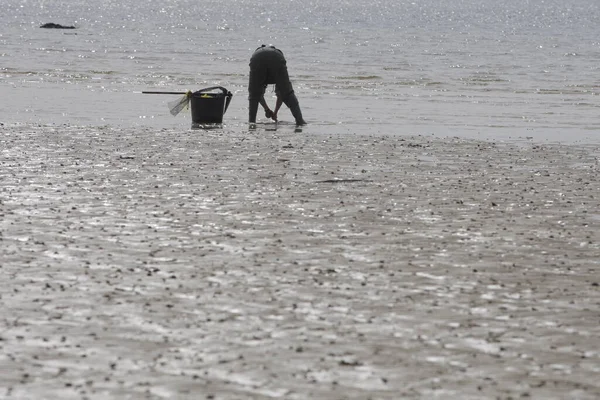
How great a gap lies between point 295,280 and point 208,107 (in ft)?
42.8

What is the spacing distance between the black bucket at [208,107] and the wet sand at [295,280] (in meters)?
6.01

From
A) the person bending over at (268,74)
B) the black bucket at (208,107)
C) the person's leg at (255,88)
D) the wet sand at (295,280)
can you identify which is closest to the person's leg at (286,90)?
the person bending over at (268,74)

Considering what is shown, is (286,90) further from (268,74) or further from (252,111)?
(252,111)

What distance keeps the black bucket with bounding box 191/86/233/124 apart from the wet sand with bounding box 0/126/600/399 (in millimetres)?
6009

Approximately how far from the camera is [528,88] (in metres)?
35.6

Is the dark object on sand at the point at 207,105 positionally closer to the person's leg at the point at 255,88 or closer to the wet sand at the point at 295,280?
the person's leg at the point at 255,88

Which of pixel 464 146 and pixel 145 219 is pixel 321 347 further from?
pixel 464 146

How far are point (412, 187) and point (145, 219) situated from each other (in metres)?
3.56

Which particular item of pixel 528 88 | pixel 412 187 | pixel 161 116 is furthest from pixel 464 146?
pixel 528 88

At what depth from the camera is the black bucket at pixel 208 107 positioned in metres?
20.6

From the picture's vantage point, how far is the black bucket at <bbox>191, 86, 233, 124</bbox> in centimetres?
2062

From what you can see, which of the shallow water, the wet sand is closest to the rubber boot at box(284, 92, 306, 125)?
the shallow water

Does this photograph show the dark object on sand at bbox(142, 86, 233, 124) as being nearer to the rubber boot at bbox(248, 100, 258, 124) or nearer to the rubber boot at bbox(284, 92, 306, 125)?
the rubber boot at bbox(248, 100, 258, 124)

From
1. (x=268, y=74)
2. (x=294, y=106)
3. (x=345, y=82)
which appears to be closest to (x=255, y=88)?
(x=268, y=74)
